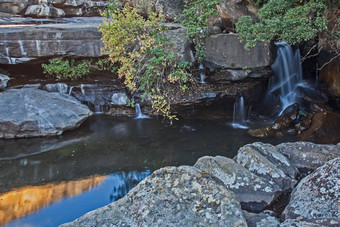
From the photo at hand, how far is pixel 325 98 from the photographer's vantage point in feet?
29.2

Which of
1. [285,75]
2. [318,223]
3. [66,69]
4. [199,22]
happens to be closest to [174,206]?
[318,223]

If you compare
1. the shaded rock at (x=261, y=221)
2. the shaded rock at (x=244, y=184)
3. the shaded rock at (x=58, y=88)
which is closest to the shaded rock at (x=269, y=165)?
the shaded rock at (x=244, y=184)

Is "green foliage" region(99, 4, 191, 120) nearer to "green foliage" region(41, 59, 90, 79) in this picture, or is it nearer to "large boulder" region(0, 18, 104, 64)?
"large boulder" region(0, 18, 104, 64)

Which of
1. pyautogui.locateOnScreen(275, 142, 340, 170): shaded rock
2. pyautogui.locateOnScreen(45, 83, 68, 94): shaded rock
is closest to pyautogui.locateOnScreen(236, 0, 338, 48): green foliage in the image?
pyautogui.locateOnScreen(275, 142, 340, 170): shaded rock

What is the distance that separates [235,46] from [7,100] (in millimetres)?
7257

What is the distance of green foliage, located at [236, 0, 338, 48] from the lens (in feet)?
22.0

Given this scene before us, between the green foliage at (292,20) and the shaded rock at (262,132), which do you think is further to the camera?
the shaded rock at (262,132)

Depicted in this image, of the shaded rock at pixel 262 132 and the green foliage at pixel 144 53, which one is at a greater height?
the green foliage at pixel 144 53

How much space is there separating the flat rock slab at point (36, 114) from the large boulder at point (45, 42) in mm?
1524

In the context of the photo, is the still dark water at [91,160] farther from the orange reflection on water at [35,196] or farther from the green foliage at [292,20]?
the green foliage at [292,20]

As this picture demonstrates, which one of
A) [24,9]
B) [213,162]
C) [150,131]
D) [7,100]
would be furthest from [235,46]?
[24,9]

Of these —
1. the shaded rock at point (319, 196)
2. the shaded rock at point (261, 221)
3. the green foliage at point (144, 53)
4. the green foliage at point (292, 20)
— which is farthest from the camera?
the green foliage at point (144, 53)

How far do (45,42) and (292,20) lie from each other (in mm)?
7940

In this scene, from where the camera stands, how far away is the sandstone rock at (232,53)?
8.90 m
